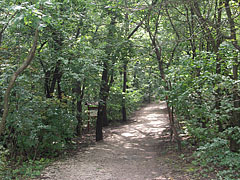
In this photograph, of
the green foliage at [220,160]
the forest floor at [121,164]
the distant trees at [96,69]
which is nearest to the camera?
the green foliage at [220,160]

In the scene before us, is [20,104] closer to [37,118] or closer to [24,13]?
[37,118]

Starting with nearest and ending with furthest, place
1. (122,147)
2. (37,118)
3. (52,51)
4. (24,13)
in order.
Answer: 1. (24,13)
2. (37,118)
3. (52,51)
4. (122,147)

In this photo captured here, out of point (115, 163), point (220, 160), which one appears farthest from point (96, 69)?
point (220, 160)

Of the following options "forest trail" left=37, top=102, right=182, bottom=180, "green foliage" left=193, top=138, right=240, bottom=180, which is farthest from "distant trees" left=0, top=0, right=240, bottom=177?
"forest trail" left=37, top=102, right=182, bottom=180

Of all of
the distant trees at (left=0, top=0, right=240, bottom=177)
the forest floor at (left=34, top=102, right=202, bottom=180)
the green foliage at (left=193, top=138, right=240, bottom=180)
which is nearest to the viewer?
the green foliage at (left=193, top=138, right=240, bottom=180)

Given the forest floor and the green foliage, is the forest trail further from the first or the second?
the green foliage

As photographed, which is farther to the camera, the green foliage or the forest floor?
the forest floor

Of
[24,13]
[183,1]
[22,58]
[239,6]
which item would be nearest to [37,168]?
[22,58]

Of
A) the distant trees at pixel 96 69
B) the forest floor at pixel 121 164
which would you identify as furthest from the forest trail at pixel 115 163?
the distant trees at pixel 96 69

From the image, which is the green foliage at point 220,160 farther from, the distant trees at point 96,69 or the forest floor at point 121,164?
the forest floor at point 121,164

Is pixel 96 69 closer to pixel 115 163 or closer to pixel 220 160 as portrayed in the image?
pixel 115 163

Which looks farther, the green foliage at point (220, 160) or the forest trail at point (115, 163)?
the forest trail at point (115, 163)

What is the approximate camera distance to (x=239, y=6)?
5137mm

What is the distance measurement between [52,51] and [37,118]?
231 centimetres
